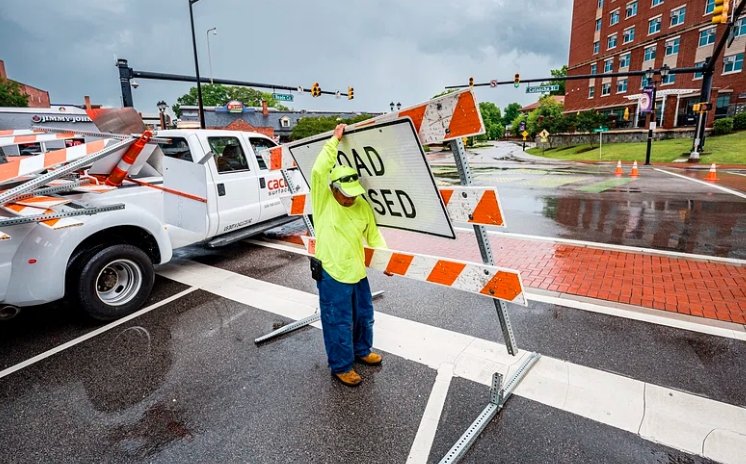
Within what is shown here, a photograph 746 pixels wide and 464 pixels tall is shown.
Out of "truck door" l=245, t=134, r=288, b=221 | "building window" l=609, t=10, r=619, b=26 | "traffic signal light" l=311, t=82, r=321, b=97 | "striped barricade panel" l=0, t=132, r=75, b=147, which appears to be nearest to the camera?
"striped barricade panel" l=0, t=132, r=75, b=147

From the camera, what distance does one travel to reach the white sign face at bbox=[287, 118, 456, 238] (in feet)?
8.41

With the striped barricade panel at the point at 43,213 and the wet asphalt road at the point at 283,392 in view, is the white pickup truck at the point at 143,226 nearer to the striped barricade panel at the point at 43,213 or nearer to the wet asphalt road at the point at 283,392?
the striped barricade panel at the point at 43,213

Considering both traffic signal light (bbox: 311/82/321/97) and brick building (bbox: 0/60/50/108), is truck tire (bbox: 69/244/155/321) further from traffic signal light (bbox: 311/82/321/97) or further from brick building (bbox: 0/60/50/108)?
brick building (bbox: 0/60/50/108)

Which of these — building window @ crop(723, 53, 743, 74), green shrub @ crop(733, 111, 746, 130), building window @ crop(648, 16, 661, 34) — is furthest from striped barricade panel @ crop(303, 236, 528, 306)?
building window @ crop(648, 16, 661, 34)

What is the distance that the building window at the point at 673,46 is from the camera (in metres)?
37.9

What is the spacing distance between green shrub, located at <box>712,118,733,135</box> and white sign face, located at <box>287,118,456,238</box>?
40.8 meters

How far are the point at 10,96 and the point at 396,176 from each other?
56.0 metres

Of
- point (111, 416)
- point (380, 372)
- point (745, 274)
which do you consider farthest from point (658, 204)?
Result: point (111, 416)

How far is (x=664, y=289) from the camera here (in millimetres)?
4676

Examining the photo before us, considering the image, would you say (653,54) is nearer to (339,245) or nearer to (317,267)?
(339,245)

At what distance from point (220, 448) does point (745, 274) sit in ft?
20.7

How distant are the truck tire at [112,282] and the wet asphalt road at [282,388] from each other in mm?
251

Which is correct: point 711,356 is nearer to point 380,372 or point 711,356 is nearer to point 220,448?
point 380,372

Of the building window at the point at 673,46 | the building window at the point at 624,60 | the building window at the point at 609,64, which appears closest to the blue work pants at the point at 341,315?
the building window at the point at 673,46
